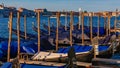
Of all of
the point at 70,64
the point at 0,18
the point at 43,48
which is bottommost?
the point at 0,18

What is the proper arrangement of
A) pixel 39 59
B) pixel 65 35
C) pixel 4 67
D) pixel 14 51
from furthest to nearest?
1. pixel 65 35
2. pixel 14 51
3. pixel 39 59
4. pixel 4 67

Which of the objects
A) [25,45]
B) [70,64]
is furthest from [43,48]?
[70,64]

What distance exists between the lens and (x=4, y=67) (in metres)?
12.3

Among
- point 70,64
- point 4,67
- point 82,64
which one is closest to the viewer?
point 70,64

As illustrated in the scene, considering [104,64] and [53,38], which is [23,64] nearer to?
[104,64]

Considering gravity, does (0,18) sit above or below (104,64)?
below

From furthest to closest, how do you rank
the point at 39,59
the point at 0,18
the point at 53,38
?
the point at 0,18, the point at 53,38, the point at 39,59

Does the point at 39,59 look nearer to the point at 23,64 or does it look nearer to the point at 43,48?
the point at 23,64

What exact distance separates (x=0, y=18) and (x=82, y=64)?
96487mm

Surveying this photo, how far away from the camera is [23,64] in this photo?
41.3 feet

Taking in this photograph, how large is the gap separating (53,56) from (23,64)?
284 cm

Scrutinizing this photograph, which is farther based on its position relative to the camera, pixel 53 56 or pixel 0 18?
pixel 0 18

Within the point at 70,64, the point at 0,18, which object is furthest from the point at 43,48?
the point at 0,18

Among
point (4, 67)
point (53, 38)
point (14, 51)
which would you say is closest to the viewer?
point (4, 67)
